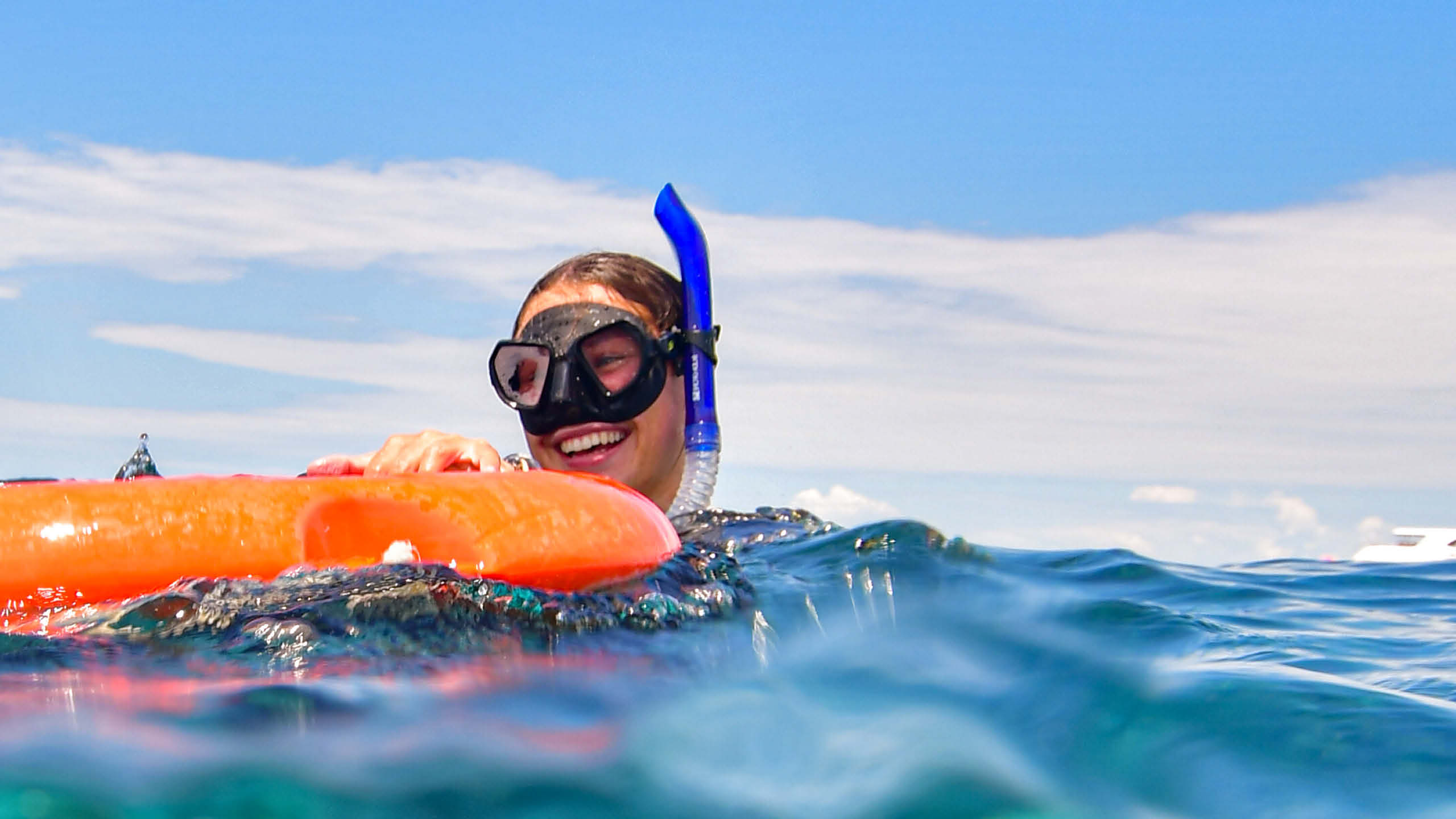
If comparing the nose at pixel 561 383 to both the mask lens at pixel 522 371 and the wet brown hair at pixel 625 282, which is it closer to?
the mask lens at pixel 522 371

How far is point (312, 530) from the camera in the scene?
8.59ft

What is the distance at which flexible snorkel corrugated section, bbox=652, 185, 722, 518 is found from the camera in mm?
4449

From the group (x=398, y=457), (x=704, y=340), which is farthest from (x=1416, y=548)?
(x=398, y=457)

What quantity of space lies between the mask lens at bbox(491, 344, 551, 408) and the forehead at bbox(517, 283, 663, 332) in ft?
0.61

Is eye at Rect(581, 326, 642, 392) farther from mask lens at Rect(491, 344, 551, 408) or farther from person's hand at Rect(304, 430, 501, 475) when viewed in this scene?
person's hand at Rect(304, 430, 501, 475)

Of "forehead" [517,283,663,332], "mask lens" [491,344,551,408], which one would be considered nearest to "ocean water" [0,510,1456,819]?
"mask lens" [491,344,551,408]

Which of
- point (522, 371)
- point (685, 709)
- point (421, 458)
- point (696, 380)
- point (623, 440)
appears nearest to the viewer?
point (685, 709)

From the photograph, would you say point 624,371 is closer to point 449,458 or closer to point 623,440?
point 623,440

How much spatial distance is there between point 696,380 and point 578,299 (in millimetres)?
522

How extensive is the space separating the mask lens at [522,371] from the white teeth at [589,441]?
0.22m

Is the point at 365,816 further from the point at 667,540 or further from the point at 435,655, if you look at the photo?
the point at 667,540

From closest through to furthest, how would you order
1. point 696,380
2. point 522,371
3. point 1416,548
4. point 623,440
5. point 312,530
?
1. point 312,530
2. point 522,371
3. point 623,440
4. point 696,380
5. point 1416,548

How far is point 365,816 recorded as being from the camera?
1624mm

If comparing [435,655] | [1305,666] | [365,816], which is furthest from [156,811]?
[1305,666]
